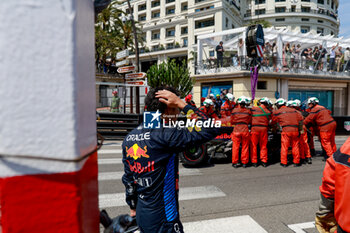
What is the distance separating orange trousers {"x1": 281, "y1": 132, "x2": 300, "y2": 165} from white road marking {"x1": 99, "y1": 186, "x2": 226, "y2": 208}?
11.2ft

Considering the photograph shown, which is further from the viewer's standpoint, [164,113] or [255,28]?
[255,28]

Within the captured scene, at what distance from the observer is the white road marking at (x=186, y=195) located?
4.48m

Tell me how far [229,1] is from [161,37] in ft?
49.5

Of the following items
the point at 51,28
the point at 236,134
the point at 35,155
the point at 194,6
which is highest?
the point at 194,6

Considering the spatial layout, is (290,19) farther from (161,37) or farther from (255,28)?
(255,28)

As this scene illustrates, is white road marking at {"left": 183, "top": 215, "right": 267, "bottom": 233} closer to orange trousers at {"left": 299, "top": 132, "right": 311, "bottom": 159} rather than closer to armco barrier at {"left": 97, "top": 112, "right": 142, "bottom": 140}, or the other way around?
orange trousers at {"left": 299, "top": 132, "right": 311, "bottom": 159}

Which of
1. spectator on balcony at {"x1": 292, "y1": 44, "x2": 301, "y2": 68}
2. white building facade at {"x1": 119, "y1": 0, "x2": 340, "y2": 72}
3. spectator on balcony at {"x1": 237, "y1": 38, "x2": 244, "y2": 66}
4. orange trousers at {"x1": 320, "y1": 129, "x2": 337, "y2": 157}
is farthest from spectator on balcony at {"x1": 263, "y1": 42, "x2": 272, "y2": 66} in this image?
white building facade at {"x1": 119, "y1": 0, "x2": 340, "y2": 72}

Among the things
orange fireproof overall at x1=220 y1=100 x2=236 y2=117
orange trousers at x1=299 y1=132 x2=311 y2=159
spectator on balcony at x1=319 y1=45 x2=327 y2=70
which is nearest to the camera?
orange trousers at x1=299 y1=132 x2=311 y2=159

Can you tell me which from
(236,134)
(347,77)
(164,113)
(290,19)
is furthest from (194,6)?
(164,113)

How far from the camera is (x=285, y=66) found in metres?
22.9

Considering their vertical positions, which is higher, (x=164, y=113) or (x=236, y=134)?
(x=164, y=113)

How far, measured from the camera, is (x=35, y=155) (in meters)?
0.65

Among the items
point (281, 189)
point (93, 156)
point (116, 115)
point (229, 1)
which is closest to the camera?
point (93, 156)

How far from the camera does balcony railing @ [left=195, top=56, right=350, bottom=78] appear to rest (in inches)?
875
